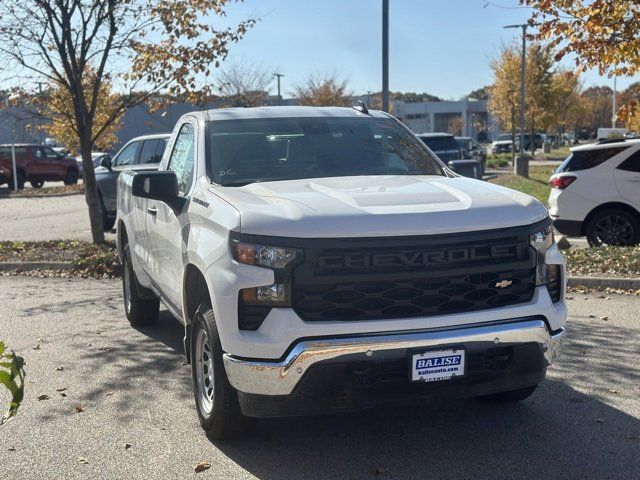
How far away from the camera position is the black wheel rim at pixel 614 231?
449 inches

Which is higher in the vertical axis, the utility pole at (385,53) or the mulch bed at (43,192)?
the utility pole at (385,53)

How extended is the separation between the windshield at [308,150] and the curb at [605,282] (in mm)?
4131

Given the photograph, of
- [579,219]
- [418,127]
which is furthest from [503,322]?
[418,127]

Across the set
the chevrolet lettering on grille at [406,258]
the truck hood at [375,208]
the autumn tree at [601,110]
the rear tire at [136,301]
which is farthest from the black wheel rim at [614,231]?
the autumn tree at [601,110]

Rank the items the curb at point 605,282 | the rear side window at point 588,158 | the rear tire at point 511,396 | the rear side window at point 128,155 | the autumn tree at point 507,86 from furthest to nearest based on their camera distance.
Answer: the autumn tree at point 507,86, the rear side window at point 128,155, the rear side window at point 588,158, the curb at point 605,282, the rear tire at point 511,396

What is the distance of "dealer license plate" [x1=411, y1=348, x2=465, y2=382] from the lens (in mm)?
3980

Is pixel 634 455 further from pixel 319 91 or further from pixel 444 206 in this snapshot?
pixel 319 91

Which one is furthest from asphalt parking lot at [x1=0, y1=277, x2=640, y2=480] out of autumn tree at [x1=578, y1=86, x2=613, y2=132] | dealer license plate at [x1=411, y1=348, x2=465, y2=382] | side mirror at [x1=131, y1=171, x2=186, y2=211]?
autumn tree at [x1=578, y1=86, x2=613, y2=132]

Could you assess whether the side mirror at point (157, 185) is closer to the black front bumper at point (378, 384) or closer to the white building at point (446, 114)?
the black front bumper at point (378, 384)

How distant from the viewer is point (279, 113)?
5918 mm

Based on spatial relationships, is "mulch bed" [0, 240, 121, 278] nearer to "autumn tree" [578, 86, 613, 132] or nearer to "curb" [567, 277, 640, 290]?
"curb" [567, 277, 640, 290]

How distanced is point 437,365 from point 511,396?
4.49 ft

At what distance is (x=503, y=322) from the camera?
13.7ft

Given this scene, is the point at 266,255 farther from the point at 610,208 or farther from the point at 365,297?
the point at 610,208
